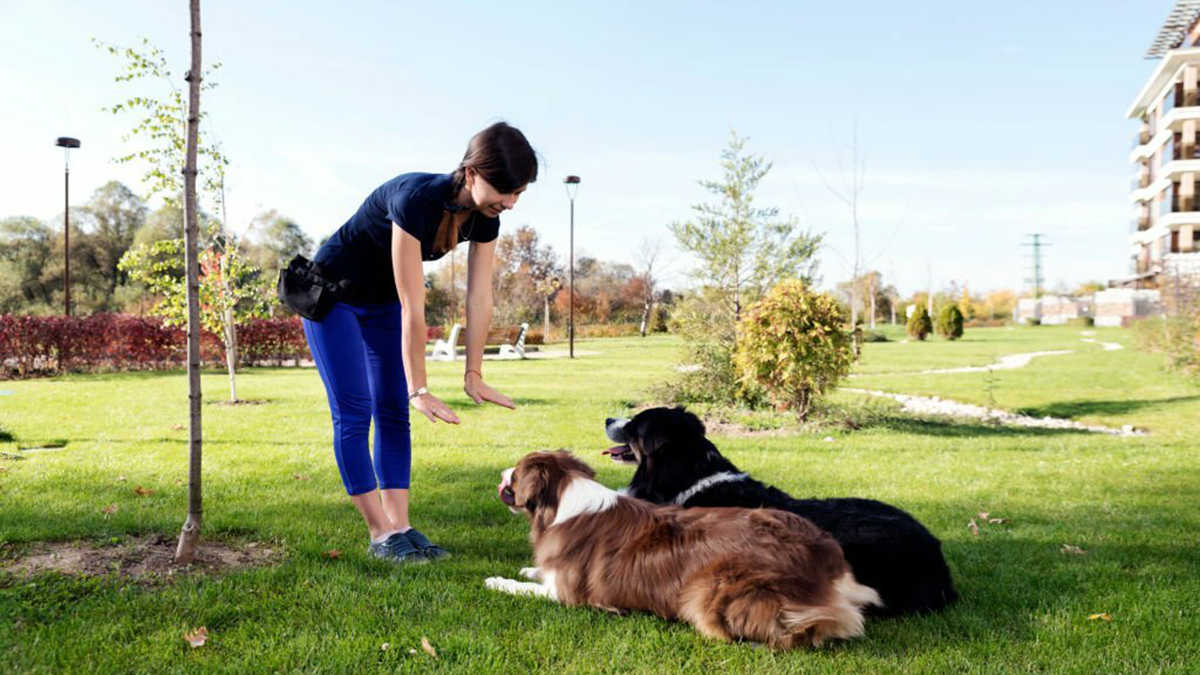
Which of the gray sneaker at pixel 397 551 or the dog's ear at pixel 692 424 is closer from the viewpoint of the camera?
the gray sneaker at pixel 397 551

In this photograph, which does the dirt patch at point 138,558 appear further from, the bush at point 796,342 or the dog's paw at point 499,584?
the bush at point 796,342

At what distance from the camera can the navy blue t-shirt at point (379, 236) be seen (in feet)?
10.8

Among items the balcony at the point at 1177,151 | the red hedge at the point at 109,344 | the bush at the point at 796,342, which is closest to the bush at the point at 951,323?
the balcony at the point at 1177,151

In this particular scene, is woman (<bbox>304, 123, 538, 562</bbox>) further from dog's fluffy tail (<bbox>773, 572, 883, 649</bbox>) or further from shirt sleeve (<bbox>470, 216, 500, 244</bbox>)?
dog's fluffy tail (<bbox>773, 572, 883, 649</bbox>)

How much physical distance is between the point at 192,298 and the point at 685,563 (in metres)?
2.43

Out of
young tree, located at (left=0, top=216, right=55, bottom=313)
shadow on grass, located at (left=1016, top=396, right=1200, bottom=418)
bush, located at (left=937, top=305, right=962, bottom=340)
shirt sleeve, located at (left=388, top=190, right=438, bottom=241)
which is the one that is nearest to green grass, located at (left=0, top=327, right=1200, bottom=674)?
shirt sleeve, located at (left=388, top=190, right=438, bottom=241)

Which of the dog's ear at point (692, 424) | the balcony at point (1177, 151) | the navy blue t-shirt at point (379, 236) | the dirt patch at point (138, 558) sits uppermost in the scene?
the balcony at point (1177, 151)

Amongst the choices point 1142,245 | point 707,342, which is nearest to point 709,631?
point 707,342

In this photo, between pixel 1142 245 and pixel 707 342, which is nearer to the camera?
pixel 707 342

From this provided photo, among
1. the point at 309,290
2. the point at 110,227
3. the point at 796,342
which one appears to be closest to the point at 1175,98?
the point at 796,342

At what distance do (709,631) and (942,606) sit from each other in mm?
1127

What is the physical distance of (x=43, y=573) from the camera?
3266 millimetres

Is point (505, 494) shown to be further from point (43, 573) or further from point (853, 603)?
point (43, 573)

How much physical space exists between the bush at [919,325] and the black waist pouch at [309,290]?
Result: 132ft
